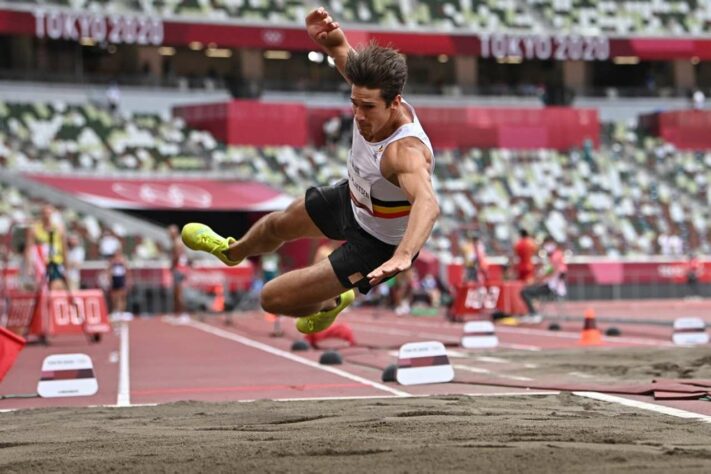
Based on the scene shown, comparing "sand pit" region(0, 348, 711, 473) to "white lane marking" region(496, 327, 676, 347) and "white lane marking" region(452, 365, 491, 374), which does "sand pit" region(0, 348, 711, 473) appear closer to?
"white lane marking" region(452, 365, 491, 374)

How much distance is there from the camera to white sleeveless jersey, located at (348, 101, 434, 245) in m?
7.34

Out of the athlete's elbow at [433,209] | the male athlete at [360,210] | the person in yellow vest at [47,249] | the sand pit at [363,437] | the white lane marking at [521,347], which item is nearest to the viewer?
the sand pit at [363,437]

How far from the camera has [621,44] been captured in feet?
166

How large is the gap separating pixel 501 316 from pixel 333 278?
Result: 15.9m

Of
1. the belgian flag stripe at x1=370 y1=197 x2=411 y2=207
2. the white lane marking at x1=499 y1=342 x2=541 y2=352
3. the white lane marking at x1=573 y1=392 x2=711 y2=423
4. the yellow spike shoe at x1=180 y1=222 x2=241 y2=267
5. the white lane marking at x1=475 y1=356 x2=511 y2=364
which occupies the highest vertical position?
the belgian flag stripe at x1=370 y1=197 x2=411 y2=207

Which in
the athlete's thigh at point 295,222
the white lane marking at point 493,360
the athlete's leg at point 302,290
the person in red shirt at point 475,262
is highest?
the athlete's thigh at point 295,222

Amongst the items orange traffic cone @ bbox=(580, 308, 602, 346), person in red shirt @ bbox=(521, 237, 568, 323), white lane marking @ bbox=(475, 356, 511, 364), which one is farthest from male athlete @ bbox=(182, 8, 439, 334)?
person in red shirt @ bbox=(521, 237, 568, 323)

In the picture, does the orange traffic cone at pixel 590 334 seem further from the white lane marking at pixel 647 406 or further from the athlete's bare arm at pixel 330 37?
the athlete's bare arm at pixel 330 37

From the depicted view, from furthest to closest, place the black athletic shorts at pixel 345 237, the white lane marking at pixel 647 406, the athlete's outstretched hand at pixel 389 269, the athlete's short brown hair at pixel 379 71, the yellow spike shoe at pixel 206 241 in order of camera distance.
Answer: the yellow spike shoe at pixel 206 241 < the black athletic shorts at pixel 345 237 < the white lane marking at pixel 647 406 < the athlete's short brown hair at pixel 379 71 < the athlete's outstretched hand at pixel 389 269

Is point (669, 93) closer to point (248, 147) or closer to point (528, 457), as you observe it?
point (248, 147)

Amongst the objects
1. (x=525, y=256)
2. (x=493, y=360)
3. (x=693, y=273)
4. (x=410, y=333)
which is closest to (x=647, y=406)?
(x=493, y=360)

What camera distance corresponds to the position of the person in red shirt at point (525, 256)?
2361 cm

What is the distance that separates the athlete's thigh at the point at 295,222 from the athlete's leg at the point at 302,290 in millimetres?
416

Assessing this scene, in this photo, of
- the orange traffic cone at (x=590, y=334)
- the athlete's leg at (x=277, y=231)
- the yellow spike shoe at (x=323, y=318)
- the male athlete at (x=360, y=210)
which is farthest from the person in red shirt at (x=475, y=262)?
the athlete's leg at (x=277, y=231)
